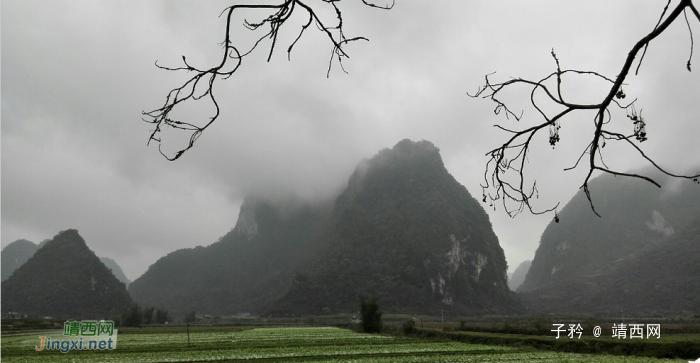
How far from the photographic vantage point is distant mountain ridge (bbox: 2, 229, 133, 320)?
91125mm

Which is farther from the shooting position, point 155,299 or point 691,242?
point 155,299

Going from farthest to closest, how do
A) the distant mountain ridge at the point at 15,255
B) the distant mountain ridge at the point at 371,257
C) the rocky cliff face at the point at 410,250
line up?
the distant mountain ridge at the point at 15,255 < the distant mountain ridge at the point at 371,257 < the rocky cliff face at the point at 410,250

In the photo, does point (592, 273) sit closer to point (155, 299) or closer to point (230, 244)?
point (230, 244)

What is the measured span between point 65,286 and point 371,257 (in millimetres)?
70639

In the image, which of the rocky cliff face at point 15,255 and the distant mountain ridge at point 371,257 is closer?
the distant mountain ridge at point 371,257

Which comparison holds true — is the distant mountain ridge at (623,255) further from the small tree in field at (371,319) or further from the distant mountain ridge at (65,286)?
the distant mountain ridge at (65,286)

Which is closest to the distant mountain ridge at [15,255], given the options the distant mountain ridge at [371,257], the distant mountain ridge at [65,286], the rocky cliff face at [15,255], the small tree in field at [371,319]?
the rocky cliff face at [15,255]

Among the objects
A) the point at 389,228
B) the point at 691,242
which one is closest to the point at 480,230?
the point at 389,228

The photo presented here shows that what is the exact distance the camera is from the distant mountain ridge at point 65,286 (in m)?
91.1

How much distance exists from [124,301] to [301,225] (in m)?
70.5

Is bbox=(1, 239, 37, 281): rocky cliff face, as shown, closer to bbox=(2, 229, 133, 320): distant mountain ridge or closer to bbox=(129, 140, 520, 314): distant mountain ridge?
bbox=(129, 140, 520, 314): distant mountain ridge

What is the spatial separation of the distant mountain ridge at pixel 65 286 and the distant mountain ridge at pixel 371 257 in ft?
114

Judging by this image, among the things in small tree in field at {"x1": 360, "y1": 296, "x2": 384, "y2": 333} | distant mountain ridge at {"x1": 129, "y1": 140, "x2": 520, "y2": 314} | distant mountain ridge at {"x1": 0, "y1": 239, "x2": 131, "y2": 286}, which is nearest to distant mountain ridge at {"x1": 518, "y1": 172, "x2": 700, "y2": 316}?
distant mountain ridge at {"x1": 129, "y1": 140, "x2": 520, "y2": 314}

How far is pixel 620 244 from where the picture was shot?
13712cm
